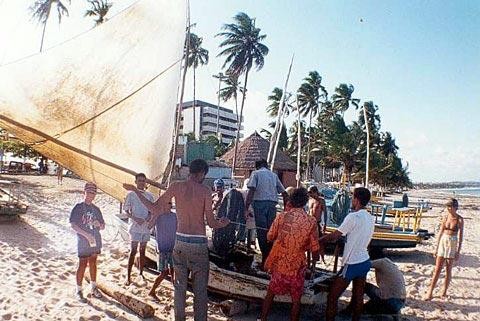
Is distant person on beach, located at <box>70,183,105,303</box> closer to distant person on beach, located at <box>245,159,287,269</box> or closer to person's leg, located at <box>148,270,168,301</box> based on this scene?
person's leg, located at <box>148,270,168,301</box>

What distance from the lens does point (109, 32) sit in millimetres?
5340

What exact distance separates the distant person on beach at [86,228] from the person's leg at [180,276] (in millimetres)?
1845

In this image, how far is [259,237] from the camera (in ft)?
20.0

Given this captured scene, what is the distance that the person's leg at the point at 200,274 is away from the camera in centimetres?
406

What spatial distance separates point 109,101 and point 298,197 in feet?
8.63

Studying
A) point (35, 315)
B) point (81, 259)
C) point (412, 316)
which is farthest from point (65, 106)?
point (412, 316)

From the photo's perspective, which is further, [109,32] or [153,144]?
[109,32]

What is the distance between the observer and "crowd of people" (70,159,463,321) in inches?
161

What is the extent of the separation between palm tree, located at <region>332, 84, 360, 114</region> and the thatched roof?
2412 cm

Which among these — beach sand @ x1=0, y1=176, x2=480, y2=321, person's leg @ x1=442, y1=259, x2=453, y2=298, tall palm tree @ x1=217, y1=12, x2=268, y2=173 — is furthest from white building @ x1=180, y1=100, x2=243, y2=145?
person's leg @ x1=442, y1=259, x2=453, y2=298

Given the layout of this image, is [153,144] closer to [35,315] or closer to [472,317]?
[35,315]

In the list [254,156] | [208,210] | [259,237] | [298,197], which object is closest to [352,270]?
[298,197]

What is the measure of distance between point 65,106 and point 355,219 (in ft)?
12.5

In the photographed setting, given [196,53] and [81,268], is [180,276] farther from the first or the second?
[196,53]
